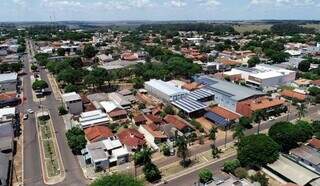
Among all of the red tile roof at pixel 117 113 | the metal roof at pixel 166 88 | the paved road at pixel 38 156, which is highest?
the metal roof at pixel 166 88

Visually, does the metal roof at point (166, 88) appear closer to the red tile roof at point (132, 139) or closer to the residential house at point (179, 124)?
the residential house at point (179, 124)

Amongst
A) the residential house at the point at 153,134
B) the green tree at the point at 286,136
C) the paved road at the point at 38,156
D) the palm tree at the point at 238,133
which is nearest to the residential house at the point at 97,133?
the paved road at the point at 38,156

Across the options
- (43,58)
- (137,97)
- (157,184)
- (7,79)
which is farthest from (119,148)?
(43,58)

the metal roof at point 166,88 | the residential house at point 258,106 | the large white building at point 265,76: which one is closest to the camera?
the residential house at point 258,106

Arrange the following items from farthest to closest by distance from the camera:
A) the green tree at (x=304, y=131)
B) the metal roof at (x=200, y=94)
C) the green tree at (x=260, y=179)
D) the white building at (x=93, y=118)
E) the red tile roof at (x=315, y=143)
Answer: the metal roof at (x=200, y=94) → the white building at (x=93, y=118) → the green tree at (x=304, y=131) → the red tile roof at (x=315, y=143) → the green tree at (x=260, y=179)

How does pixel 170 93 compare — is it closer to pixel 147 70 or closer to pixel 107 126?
pixel 107 126

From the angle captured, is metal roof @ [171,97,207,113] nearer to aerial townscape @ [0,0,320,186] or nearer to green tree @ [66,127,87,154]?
aerial townscape @ [0,0,320,186]
